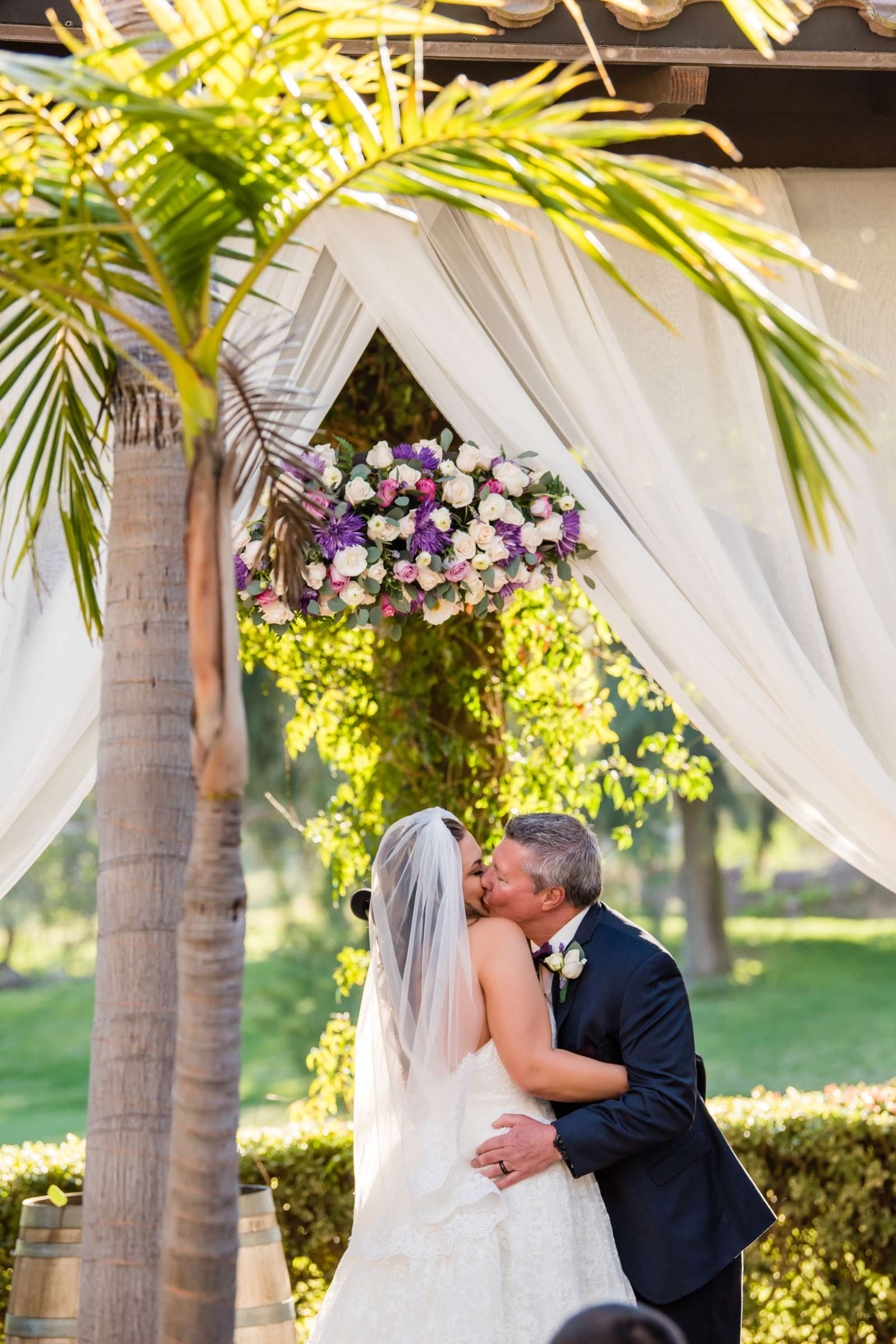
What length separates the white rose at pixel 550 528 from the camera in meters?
3.00

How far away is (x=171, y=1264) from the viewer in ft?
5.75

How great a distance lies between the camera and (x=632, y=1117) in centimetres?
272

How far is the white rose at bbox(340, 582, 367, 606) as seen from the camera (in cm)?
303

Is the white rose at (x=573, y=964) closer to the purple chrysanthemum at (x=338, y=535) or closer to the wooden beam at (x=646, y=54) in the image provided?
the purple chrysanthemum at (x=338, y=535)

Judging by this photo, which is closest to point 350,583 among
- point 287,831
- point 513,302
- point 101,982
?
point 513,302

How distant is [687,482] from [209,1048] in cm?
201

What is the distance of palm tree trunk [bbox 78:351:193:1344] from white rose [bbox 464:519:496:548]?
1.04 m

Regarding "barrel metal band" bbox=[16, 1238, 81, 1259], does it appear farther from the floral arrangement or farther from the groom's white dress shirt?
the floral arrangement

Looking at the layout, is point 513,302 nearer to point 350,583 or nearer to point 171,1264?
point 350,583

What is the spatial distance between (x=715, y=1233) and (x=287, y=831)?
11023 millimetres

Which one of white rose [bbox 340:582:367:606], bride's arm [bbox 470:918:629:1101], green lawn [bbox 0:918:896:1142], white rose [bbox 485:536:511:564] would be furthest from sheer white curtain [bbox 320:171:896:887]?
green lawn [bbox 0:918:896:1142]

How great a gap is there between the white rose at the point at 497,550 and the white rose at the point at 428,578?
0.13m

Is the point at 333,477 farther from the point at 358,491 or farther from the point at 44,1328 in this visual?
the point at 44,1328

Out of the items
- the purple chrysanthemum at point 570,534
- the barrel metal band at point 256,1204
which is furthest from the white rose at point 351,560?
the barrel metal band at point 256,1204
